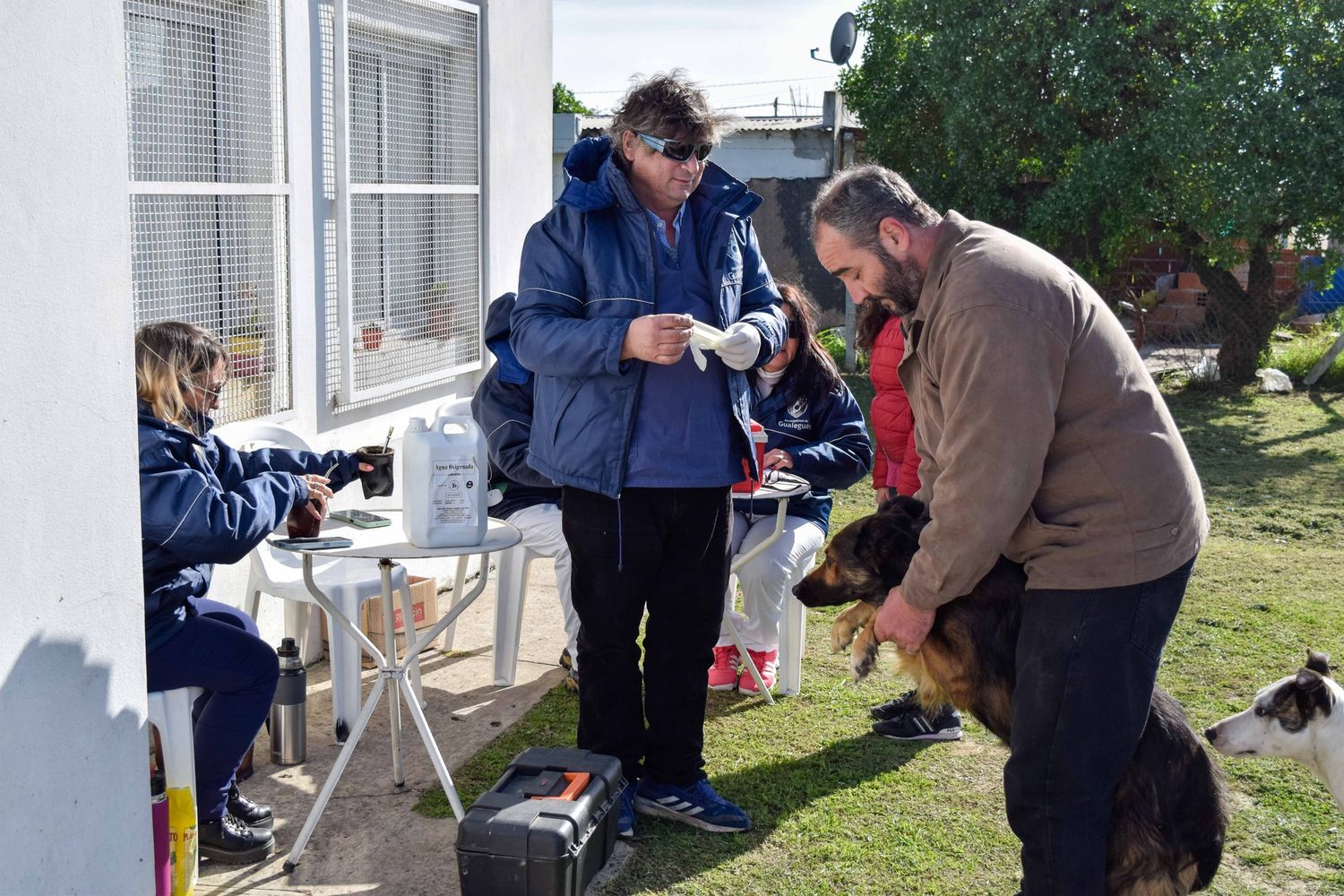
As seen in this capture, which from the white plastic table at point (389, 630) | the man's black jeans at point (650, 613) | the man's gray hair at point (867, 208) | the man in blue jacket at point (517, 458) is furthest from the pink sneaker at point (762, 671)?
the man's gray hair at point (867, 208)

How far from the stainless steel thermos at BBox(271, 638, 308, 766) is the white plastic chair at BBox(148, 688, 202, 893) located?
0.84 meters

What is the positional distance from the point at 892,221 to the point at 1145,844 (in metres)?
1.55

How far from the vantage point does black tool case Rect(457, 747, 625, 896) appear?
3141 millimetres

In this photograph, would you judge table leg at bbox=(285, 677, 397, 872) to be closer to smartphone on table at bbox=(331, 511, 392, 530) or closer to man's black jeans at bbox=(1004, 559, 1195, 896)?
smartphone on table at bbox=(331, 511, 392, 530)

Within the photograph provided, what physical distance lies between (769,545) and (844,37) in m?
10.9

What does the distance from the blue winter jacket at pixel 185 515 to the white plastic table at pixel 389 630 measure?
0.23m

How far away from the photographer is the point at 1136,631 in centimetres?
278

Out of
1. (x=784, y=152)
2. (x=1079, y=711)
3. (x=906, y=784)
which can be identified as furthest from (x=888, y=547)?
(x=784, y=152)

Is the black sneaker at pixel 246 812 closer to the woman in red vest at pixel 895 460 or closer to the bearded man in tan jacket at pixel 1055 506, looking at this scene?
the bearded man in tan jacket at pixel 1055 506

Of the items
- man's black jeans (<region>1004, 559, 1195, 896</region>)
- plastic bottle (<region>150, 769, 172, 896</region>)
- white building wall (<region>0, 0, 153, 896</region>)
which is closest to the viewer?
white building wall (<region>0, 0, 153, 896</region>)

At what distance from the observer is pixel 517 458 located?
5016 millimetres

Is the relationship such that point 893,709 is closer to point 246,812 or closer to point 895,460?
point 895,460

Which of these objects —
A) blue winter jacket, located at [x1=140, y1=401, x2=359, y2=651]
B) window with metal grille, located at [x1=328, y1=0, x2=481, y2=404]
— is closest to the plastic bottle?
blue winter jacket, located at [x1=140, y1=401, x2=359, y2=651]

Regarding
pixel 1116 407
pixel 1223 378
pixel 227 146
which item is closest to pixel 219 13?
pixel 227 146
